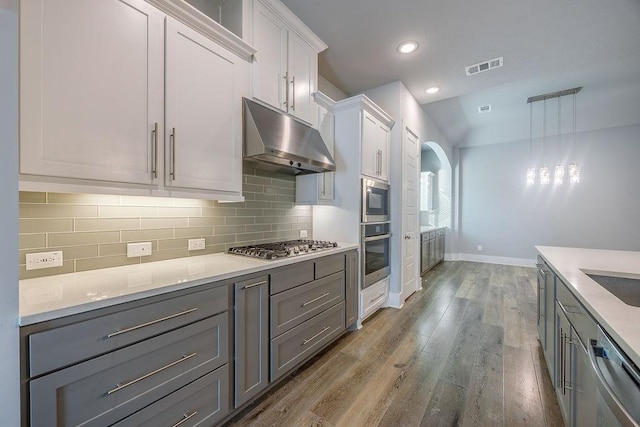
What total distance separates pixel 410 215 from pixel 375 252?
1.06 metres

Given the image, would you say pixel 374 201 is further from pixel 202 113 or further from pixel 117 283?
pixel 117 283

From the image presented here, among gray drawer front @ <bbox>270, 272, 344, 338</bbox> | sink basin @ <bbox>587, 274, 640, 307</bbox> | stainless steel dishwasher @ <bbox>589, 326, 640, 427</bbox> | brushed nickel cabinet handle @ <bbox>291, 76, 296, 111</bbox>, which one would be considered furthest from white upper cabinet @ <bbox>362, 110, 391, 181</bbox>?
stainless steel dishwasher @ <bbox>589, 326, 640, 427</bbox>

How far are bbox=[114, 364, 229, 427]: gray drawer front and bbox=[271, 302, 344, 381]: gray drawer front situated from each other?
14.4 inches

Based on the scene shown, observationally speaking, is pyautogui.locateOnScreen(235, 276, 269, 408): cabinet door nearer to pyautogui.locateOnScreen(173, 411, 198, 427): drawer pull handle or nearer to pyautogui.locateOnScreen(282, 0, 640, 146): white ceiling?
pyautogui.locateOnScreen(173, 411, 198, 427): drawer pull handle

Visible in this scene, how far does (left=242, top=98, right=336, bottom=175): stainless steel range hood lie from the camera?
6.07ft

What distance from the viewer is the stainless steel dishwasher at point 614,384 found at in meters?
0.68

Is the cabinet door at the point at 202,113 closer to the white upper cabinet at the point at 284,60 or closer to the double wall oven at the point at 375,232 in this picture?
the white upper cabinet at the point at 284,60

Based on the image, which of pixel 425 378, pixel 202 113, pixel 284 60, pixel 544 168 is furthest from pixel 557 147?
pixel 202 113

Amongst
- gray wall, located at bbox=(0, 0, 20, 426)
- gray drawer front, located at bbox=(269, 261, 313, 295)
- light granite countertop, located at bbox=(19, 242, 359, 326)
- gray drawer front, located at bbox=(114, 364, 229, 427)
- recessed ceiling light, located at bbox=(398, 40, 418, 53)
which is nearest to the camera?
gray wall, located at bbox=(0, 0, 20, 426)

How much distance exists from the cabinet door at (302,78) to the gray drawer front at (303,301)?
4.96 ft

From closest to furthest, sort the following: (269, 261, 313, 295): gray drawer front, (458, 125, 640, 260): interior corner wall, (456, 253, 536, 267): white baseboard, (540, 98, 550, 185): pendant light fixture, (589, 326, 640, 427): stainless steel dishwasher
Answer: (589, 326, 640, 427): stainless steel dishwasher, (269, 261, 313, 295): gray drawer front, (540, 98, 550, 185): pendant light fixture, (458, 125, 640, 260): interior corner wall, (456, 253, 536, 267): white baseboard

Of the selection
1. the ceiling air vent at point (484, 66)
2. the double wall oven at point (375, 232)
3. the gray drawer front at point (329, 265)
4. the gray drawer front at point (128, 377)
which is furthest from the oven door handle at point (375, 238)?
the ceiling air vent at point (484, 66)

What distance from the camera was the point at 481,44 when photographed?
2611 mm

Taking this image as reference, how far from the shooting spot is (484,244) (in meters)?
6.38
